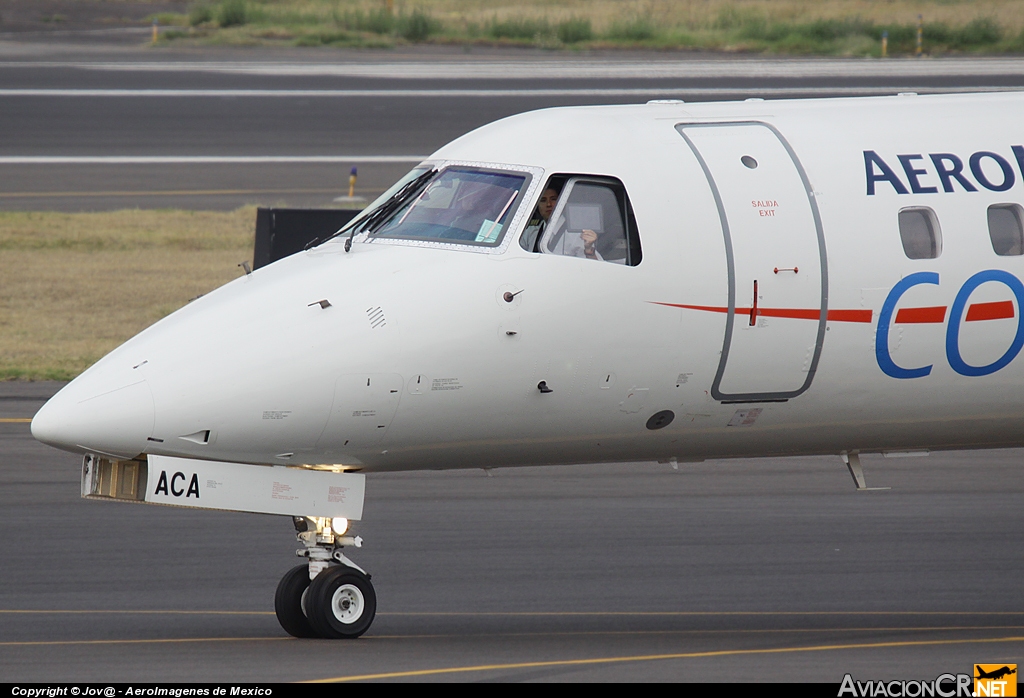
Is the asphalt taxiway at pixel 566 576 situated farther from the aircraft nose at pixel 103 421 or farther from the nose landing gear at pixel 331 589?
the aircraft nose at pixel 103 421

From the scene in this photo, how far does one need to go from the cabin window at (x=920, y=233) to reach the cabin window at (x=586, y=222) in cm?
209


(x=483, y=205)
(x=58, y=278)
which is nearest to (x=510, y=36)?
(x=58, y=278)

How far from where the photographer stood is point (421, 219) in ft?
34.7

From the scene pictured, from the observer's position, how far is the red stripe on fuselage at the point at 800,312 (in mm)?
10555

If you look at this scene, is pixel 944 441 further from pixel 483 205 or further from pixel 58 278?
pixel 58 278

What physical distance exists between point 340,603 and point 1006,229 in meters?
5.68

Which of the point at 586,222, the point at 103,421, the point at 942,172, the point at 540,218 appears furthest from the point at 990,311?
the point at 103,421

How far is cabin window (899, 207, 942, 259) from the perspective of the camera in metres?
11.0

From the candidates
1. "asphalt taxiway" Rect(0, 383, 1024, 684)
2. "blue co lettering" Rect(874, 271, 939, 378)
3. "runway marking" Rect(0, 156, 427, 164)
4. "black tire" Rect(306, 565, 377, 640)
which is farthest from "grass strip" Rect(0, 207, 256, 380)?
"blue co lettering" Rect(874, 271, 939, 378)

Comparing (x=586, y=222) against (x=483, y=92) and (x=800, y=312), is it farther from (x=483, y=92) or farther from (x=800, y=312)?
(x=483, y=92)

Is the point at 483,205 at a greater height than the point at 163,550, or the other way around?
the point at 483,205

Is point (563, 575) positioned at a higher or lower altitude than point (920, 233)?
lower

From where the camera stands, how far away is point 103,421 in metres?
9.38

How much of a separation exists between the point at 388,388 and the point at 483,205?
1561mm
